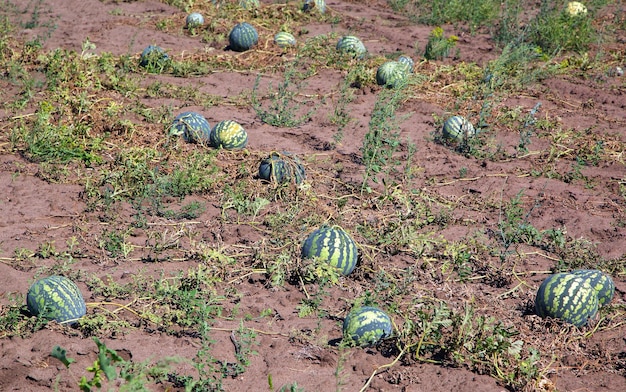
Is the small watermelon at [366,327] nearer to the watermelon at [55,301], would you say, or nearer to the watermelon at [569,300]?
the watermelon at [569,300]

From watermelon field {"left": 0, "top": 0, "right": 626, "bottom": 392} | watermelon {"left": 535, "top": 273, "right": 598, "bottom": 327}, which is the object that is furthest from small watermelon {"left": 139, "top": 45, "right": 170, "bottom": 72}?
watermelon {"left": 535, "top": 273, "right": 598, "bottom": 327}

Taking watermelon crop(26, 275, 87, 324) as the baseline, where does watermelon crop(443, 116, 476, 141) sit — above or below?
above

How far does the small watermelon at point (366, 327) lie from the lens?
4.36 metres

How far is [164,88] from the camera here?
8.74 metres

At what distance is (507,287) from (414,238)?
0.80 meters

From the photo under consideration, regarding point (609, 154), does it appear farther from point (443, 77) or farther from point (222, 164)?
point (222, 164)

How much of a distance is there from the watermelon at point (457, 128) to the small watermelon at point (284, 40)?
3.64 metres

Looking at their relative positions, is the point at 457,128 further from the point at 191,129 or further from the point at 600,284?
the point at 600,284

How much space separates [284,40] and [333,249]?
6.08m

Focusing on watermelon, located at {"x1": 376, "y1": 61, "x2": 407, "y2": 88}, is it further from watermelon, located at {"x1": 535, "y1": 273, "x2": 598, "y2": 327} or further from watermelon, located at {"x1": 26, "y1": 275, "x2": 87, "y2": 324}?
watermelon, located at {"x1": 26, "y1": 275, "x2": 87, "y2": 324}

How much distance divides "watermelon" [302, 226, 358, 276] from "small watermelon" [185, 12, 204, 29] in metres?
6.88

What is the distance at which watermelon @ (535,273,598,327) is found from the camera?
187 inches

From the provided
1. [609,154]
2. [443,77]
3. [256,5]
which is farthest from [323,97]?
[256,5]

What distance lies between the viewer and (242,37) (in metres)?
10.4
